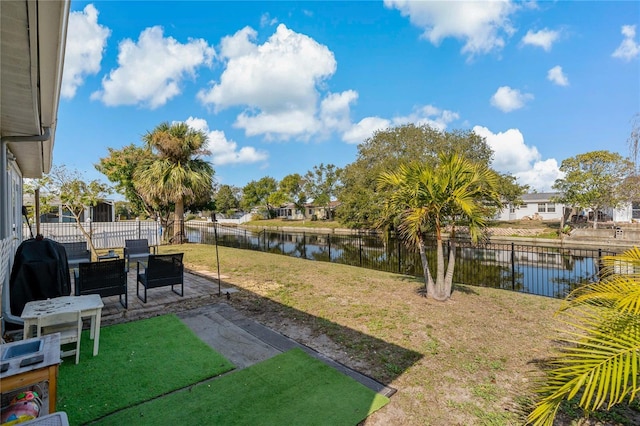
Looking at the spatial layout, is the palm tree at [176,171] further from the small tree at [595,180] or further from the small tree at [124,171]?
the small tree at [595,180]

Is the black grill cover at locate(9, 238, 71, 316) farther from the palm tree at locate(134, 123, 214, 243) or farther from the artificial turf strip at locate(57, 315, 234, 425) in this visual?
the palm tree at locate(134, 123, 214, 243)

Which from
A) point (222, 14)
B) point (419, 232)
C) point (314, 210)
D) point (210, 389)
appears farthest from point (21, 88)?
point (314, 210)

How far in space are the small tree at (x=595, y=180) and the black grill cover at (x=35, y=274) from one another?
1119 inches

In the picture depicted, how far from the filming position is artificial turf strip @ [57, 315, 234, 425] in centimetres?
229

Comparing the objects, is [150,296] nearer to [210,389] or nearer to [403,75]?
[210,389]

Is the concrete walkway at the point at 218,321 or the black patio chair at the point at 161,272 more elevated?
the black patio chair at the point at 161,272

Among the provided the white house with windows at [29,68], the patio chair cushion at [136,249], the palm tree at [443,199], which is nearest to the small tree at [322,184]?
the patio chair cushion at [136,249]

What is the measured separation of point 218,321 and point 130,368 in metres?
1.30

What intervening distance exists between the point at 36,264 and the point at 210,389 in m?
2.78

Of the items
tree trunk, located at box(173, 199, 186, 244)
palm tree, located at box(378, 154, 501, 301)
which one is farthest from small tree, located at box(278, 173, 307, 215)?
palm tree, located at box(378, 154, 501, 301)

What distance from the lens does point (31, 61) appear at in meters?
1.74

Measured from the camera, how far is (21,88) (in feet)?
6.92

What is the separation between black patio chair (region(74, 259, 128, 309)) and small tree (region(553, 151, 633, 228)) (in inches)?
1094

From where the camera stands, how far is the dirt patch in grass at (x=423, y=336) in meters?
2.36
